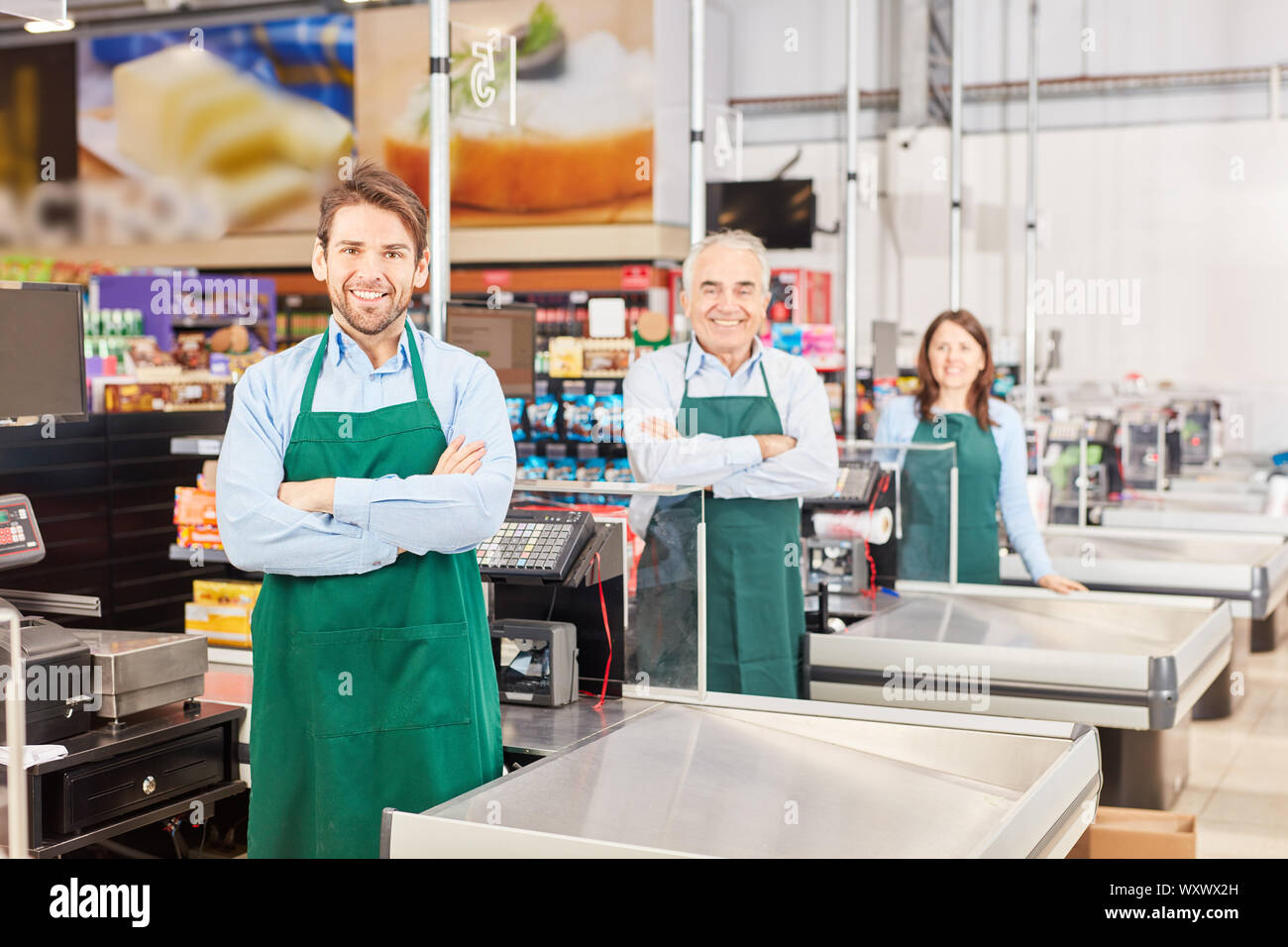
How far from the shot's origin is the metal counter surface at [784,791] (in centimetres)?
193

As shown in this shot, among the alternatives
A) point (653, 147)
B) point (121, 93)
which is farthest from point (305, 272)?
point (653, 147)

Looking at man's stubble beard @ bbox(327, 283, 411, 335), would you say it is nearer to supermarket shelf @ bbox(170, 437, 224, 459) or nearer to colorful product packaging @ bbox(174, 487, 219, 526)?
supermarket shelf @ bbox(170, 437, 224, 459)

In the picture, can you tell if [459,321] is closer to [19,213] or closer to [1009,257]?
[19,213]

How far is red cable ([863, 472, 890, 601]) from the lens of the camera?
432cm

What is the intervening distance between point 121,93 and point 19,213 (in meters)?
8.12

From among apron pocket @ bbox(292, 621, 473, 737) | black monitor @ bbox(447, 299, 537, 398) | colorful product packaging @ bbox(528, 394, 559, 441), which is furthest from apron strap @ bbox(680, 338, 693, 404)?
colorful product packaging @ bbox(528, 394, 559, 441)

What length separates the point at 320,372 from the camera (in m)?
2.24

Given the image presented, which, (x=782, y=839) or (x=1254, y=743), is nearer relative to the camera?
(x=782, y=839)

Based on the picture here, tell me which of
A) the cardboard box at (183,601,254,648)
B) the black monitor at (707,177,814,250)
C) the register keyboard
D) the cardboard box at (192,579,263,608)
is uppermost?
the black monitor at (707,177,814,250)

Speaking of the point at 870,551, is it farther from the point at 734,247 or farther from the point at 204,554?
the point at 204,554

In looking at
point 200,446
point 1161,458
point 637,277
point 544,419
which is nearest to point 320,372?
point 200,446

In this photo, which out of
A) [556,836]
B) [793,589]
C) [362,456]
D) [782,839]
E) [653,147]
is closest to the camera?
[556,836]

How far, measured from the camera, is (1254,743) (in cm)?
559

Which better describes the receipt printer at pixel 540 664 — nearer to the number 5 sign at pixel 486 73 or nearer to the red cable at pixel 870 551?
the number 5 sign at pixel 486 73
